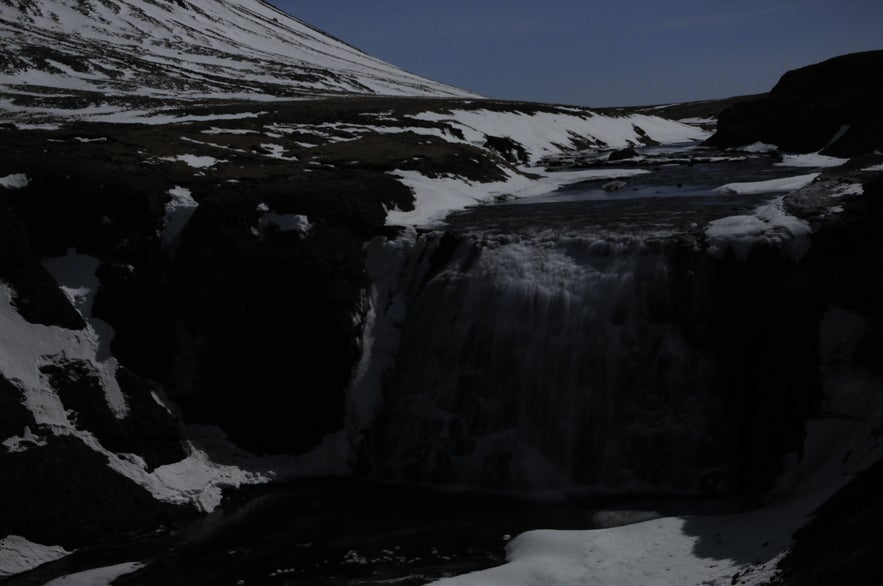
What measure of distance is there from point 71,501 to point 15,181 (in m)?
9.77

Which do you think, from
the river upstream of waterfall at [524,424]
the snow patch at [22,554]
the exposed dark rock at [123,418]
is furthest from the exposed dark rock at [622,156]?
the snow patch at [22,554]

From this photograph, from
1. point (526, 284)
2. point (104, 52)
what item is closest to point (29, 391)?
point (526, 284)

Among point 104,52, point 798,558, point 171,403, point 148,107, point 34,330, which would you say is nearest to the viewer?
point 798,558

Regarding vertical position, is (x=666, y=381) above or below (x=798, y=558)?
above

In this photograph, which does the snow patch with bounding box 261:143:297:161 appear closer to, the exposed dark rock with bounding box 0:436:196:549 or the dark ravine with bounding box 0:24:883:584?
the dark ravine with bounding box 0:24:883:584

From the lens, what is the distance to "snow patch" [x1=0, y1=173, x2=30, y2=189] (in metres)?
22.5

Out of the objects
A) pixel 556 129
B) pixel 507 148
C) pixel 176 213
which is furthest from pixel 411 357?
pixel 556 129

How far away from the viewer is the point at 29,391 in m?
18.7

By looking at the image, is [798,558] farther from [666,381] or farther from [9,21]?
[9,21]

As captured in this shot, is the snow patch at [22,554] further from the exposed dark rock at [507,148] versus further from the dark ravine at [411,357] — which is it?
the exposed dark rock at [507,148]

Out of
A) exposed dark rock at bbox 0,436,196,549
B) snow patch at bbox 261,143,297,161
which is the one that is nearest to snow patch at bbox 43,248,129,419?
exposed dark rock at bbox 0,436,196,549

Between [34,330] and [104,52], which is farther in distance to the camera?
[104,52]

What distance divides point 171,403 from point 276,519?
4911 mm

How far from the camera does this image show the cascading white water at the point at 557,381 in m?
18.4
